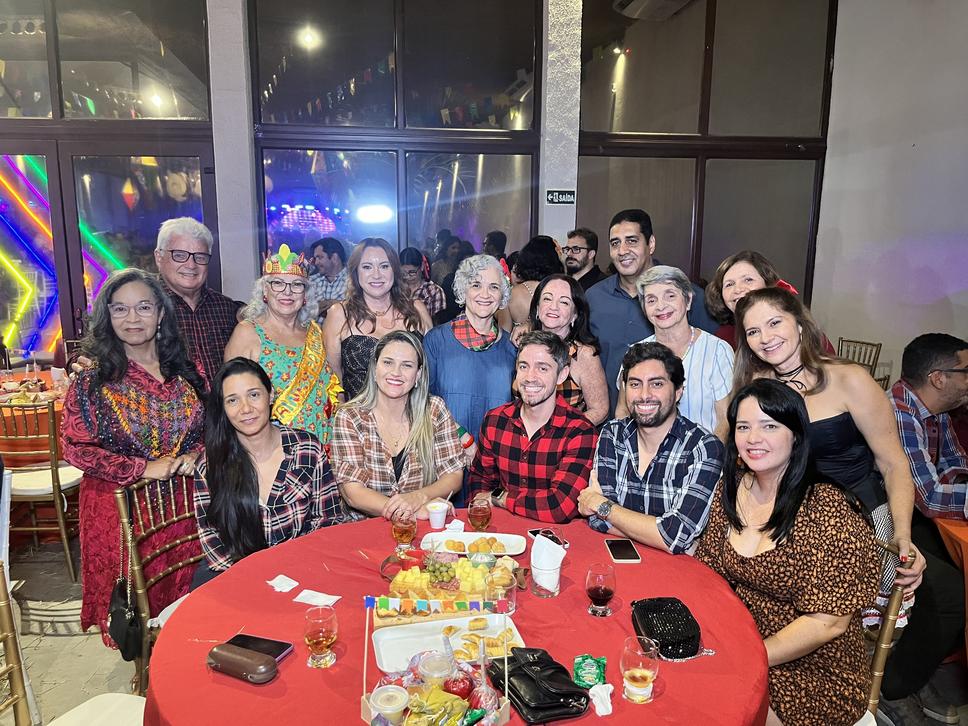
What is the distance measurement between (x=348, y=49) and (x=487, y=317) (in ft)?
14.1

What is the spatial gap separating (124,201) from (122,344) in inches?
158

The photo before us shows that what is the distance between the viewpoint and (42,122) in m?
5.81

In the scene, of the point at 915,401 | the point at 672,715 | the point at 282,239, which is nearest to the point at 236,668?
the point at 672,715

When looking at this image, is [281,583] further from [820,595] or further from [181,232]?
[181,232]

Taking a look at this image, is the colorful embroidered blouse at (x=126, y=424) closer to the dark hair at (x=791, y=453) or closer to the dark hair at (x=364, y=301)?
the dark hair at (x=364, y=301)

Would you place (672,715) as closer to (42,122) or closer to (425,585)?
(425,585)

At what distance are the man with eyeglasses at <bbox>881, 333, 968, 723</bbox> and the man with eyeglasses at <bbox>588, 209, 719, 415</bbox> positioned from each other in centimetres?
102

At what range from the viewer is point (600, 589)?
1812 millimetres

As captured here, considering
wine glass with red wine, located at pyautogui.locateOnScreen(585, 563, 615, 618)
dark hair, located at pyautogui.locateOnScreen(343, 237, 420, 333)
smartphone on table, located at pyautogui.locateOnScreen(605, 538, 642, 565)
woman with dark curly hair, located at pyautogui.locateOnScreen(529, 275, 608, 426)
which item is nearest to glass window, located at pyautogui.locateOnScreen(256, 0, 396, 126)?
dark hair, located at pyautogui.locateOnScreen(343, 237, 420, 333)

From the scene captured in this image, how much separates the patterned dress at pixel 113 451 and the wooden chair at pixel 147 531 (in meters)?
0.06

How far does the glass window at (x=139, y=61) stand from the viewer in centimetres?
588

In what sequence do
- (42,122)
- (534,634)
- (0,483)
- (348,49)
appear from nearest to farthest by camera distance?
1. (534,634)
2. (0,483)
3. (42,122)
4. (348,49)

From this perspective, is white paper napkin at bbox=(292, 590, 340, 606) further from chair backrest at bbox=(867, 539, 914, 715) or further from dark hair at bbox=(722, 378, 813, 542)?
chair backrest at bbox=(867, 539, 914, 715)

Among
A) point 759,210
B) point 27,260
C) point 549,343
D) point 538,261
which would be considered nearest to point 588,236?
point 538,261
